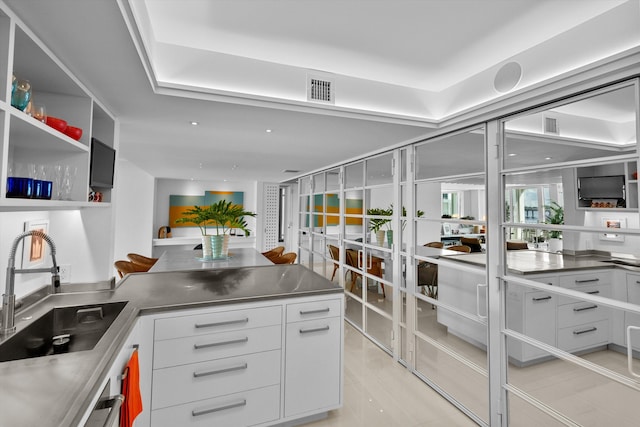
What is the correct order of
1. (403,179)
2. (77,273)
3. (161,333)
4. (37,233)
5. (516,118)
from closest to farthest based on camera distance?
1. (37,233)
2. (161,333)
3. (516,118)
4. (77,273)
5. (403,179)

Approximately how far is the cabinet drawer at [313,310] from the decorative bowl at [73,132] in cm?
160

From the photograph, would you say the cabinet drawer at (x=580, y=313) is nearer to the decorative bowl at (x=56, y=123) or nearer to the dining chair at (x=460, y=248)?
the dining chair at (x=460, y=248)

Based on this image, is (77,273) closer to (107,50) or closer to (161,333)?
(161,333)

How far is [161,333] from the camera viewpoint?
1709 mm

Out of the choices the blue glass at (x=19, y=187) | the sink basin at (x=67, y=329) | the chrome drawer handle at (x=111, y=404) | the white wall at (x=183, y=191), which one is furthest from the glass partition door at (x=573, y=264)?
the white wall at (x=183, y=191)

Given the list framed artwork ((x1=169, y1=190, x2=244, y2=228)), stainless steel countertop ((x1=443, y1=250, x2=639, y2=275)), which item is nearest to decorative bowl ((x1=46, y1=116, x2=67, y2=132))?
stainless steel countertop ((x1=443, y1=250, x2=639, y2=275))

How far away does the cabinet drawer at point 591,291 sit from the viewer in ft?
4.80

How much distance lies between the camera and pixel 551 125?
68.3 inches

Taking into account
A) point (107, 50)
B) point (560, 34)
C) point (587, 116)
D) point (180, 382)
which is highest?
point (560, 34)

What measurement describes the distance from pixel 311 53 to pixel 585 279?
212cm

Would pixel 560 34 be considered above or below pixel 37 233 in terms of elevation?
above

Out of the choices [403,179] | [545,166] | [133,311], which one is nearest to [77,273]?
[133,311]

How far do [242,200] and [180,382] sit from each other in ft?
24.0

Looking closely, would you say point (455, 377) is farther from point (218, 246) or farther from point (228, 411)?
point (218, 246)
